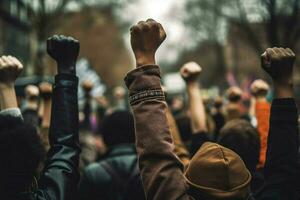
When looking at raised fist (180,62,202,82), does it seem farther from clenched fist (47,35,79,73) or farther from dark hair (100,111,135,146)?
clenched fist (47,35,79,73)

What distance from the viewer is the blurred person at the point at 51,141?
2.23 meters

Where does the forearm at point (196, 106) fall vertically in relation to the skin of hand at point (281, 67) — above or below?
below

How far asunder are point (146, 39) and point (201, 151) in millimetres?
585

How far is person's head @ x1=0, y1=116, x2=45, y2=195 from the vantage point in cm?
221

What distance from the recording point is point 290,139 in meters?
2.36

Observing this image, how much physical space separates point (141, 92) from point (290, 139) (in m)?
Answer: 0.73

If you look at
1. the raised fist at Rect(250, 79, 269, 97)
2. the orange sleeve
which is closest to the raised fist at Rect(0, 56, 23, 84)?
the orange sleeve

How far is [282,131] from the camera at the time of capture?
236cm

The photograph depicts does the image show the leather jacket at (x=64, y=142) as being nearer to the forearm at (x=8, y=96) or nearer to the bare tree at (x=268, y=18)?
the forearm at (x=8, y=96)

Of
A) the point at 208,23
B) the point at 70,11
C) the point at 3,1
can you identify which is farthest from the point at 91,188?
the point at 208,23

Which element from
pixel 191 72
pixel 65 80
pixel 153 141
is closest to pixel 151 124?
pixel 153 141

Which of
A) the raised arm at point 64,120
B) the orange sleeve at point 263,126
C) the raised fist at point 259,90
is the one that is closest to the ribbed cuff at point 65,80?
the raised arm at point 64,120

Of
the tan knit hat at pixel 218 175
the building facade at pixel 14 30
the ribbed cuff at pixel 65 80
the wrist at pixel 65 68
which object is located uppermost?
the building facade at pixel 14 30

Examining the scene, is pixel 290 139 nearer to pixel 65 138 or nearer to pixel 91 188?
pixel 65 138
